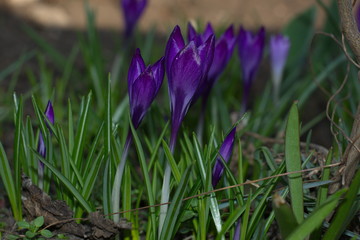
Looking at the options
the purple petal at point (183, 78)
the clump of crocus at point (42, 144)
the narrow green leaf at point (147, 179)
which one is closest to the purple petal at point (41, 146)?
the clump of crocus at point (42, 144)

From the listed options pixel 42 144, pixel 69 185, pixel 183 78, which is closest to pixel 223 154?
pixel 183 78

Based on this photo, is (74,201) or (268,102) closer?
(74,201)

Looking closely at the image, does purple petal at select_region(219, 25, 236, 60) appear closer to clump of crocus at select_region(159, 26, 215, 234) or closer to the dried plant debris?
clump of crocus at select_region(159, 26, 215, 234)

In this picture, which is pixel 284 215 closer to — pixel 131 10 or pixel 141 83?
pixel 141 83

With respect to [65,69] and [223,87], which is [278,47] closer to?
[223,87]

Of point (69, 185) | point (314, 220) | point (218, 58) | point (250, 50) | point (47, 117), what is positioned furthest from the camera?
point (250, 50)

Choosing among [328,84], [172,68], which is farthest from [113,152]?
[328,84]

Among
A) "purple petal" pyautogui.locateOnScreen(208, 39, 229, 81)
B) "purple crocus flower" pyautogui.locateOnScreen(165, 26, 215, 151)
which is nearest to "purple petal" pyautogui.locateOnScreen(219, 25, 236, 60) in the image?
"purple petal" pyautogui.locateOnScreen(208, 39, 229, 81)
